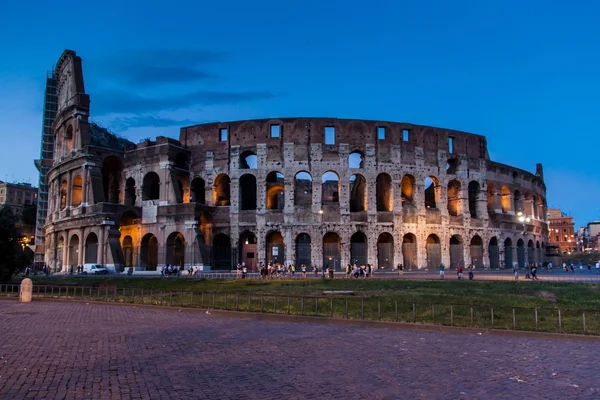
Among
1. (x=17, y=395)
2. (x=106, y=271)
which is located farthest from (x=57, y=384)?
(x=106, y=271)

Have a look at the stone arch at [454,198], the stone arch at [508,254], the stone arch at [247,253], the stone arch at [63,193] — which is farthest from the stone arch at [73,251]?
the stone arch at [508,254]

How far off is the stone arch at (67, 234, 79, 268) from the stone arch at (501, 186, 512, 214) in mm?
42559

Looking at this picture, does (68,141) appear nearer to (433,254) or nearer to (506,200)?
(433,254)

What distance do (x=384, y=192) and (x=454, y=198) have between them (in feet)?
24.0

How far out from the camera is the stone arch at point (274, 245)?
4272 centimetres

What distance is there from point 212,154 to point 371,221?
15.4m

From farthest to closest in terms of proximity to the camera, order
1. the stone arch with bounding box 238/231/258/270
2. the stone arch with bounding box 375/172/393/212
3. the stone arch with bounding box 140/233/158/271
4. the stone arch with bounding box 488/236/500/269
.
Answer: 1. the stone arch with bounding box 488/236/500/269
2. the stone arch with bounding box 140/233/158/271
3. the stone arch with bounding box 375/172/393/212
4. the stone arch with bounding box 238/231/258/270

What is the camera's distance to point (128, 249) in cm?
4666

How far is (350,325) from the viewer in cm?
1313

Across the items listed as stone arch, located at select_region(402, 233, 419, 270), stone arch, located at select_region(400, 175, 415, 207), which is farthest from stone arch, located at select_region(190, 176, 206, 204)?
stone arch, located at select_region(402, 233, 419, 270)

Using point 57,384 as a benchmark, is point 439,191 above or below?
above

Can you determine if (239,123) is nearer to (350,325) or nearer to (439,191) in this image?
(439,191)

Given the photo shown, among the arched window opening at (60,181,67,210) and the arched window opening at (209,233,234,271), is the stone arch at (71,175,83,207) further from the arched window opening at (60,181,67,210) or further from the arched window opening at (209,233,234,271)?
the arched window opening at (209,233,234,271)

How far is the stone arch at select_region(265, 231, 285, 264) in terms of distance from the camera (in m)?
42.7
